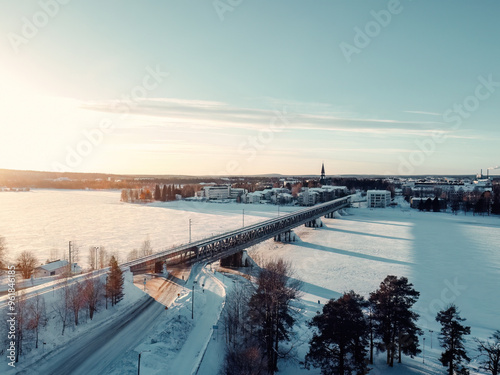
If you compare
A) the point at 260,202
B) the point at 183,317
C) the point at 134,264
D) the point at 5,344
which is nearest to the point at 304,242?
the point at 134,264

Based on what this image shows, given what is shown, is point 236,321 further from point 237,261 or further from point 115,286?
point 237,261

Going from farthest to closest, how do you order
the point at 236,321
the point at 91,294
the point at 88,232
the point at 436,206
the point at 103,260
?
the point at 436,206, the point at 88,232, the point at 103,260, the point at 91,294, the point at 236,321

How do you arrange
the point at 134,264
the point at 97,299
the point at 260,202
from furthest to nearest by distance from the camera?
the point at 260,202, the point at 134,264, the point at 97,299

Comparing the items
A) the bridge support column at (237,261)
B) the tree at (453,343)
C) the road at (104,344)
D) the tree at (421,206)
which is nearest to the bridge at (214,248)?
the bridge support column at (237,261)

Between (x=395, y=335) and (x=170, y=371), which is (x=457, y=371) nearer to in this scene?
(x=395, y=335)

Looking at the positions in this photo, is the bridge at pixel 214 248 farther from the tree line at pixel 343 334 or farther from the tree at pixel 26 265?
the tree line at pixel 343 334

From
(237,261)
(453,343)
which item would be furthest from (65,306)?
(237,261)
